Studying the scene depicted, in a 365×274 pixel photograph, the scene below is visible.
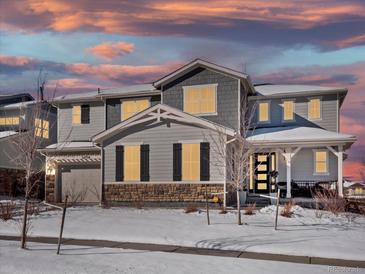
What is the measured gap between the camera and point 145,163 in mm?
22484

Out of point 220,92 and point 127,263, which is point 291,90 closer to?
point 220,92

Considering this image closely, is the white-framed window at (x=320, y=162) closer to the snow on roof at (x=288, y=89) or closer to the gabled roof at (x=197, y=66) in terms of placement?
the snow on roof at (x=288, y=89)

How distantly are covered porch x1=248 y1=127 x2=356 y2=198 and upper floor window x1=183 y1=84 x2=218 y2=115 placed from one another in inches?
107

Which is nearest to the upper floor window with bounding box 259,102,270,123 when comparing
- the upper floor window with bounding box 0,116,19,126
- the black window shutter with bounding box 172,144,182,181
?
the black window shutter with bounding box 172,144,182,181

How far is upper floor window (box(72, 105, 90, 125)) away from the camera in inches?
1138

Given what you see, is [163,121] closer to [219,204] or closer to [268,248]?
[219,204]

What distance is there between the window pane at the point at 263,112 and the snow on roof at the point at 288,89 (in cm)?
67

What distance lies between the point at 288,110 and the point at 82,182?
1282 cm

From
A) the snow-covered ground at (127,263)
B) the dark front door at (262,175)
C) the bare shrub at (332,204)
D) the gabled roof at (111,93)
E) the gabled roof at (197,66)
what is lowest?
the snow-covered ground at (127,263)

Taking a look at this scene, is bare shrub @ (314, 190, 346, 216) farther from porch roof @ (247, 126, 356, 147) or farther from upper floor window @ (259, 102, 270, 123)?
upper floor window @ (259, 102, 270, 123)

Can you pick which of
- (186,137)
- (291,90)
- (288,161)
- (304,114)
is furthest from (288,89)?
(186,137)

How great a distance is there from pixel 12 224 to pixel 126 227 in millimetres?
4105

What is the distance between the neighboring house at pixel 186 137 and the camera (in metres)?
21.8

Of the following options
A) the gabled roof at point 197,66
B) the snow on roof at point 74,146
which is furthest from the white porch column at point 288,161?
the snow on roof at point 74,146
